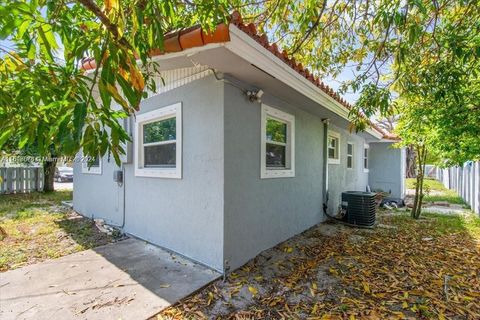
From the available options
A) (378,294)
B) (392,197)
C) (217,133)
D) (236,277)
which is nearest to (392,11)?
(217,133)

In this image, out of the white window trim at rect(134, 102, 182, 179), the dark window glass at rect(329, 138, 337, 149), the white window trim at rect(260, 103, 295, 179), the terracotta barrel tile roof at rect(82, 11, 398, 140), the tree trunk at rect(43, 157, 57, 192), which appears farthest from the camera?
the tree trunk at rect(43, 157, 57, 192)

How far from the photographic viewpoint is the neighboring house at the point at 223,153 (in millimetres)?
3453

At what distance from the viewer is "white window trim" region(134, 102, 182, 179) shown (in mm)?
4348

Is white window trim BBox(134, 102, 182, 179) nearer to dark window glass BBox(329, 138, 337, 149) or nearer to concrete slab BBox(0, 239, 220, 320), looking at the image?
concrete slab BBox(0, 239, 220, 320)

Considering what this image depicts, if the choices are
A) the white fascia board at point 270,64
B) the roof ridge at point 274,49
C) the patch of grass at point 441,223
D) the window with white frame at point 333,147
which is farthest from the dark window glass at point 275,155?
the patch of grass at point 441,223

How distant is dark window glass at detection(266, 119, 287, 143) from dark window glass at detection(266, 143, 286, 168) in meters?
0.14

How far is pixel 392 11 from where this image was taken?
109 inches

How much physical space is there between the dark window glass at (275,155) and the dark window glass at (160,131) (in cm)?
176

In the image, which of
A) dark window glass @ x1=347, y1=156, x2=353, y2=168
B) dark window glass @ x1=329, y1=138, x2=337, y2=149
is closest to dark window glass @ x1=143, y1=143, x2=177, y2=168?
dark window glass @ x1=329, y1=138, x2=337, y2=149

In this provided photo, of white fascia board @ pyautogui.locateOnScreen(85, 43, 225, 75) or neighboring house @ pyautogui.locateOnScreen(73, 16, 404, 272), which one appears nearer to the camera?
white fascia board @ pyautogui.locateOnScreen(85, 43, 225, 75)

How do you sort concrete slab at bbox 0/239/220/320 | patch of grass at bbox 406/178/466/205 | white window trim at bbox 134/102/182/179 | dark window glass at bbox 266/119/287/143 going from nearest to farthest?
1. concrete slab at bbox 0/239/220/320
2. white window trim at bbox 134/102/182/179
3. dark window glass at bbox 266/119/287/143
4. patch of grass at bbox 406/178/466/205

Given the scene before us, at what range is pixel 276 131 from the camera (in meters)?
5.16

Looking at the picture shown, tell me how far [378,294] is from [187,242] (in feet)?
9.28

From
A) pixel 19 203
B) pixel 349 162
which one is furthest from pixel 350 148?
pixel 19 203
